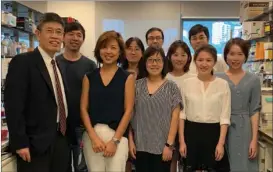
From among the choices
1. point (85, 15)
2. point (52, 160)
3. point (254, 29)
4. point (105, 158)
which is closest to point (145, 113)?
point (105, 158)

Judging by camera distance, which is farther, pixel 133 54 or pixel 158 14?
pixel 158 14

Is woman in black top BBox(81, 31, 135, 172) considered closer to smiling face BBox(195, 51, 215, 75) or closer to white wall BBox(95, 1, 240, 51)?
smiling face BBox(195, 51, 215, 75)

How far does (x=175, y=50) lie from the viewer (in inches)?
93.7

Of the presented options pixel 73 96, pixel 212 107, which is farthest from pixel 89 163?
pixel 212 107

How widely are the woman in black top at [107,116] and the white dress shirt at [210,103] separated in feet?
1.33

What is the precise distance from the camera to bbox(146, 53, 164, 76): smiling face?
2.10 meters

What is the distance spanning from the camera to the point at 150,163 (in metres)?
2.05

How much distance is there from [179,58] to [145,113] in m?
0.58

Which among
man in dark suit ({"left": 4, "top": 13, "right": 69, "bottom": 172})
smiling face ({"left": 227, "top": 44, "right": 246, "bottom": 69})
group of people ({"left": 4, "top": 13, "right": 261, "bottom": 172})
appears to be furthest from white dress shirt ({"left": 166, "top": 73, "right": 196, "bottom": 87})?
man in dark suit ({"left": 4, "top": 13, "right": 69, "bottom": 172})

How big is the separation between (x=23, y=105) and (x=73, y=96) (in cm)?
57

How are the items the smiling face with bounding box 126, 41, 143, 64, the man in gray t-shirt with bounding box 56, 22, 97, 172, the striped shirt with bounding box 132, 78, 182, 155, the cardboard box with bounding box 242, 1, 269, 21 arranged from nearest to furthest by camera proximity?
1. the striped shirt with bounding box 132, 78, 182, 155
2. the man in gray t-shirt with bounding box 56, 22, 97, 172
3. the smiling face with bounding box 126, 41, 143, 64
4. the cardboard box with bounding box 242, 1, 269, 21

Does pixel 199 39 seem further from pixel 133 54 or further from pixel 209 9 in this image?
pixel 209 9

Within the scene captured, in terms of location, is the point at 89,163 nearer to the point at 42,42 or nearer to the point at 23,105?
A: the point at 23,105

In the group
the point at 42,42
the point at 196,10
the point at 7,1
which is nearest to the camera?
the point at 42,42
